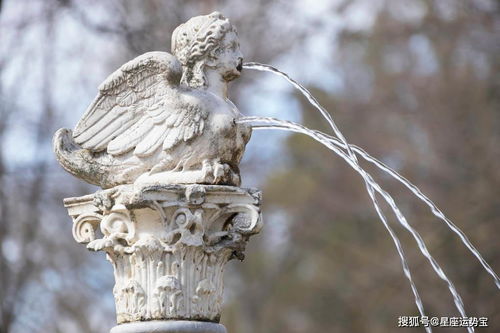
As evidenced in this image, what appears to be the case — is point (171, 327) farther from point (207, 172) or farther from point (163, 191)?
point (207, 172)

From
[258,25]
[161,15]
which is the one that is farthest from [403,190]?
[161,15]

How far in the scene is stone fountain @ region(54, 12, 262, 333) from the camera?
7125mm

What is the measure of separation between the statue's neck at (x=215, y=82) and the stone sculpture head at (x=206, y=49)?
0.9 inches

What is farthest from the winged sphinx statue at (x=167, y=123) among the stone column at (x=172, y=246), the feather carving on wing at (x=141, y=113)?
the stone column at (x=172, y=246)

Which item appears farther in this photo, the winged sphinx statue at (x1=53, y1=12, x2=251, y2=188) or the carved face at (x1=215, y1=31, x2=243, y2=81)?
the carved face at (x1=215, y1=31, x2=243, y2=81)

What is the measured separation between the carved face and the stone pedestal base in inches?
58.8

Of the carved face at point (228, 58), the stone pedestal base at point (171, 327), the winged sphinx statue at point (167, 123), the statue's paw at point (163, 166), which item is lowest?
the stone pedestal base at point (171, 327)

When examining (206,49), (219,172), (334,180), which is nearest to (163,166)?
(219,172)

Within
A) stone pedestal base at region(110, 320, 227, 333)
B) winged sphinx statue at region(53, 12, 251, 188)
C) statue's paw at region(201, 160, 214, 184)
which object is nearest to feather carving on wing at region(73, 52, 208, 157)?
winged sphinx statue at region(53, 12, 251, 188)

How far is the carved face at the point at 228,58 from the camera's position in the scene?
7.59 m

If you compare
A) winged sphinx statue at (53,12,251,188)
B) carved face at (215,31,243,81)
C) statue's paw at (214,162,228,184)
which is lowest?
statue's paw at (214,162,228,184)

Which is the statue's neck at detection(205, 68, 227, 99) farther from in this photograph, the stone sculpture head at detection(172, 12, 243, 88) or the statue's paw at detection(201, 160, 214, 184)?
the statue's paw at detection(201, 160, 214, 184)

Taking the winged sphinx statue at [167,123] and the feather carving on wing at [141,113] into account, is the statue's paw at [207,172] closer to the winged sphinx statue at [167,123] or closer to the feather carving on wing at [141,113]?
the winged sphinx statue at [167,123]

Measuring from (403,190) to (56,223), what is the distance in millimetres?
7061
